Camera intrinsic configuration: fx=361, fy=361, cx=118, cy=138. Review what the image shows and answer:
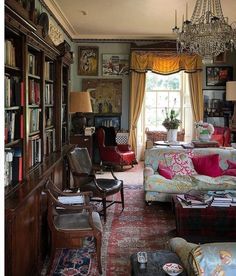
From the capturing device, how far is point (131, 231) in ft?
13.2

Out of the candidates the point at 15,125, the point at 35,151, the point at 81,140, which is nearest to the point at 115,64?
the point at 81,140

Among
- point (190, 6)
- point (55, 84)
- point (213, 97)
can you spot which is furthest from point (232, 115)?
point (55, 84)

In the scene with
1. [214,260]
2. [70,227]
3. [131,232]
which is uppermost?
[214,260]

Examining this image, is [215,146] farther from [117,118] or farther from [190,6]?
[117,118]

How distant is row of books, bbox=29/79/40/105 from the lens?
3.50 meters

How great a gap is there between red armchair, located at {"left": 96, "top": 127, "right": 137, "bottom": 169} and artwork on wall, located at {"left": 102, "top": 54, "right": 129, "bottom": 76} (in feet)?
4.91

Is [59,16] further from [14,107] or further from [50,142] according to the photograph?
[14,107]

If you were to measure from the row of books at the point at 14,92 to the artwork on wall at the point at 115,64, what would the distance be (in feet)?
18.4

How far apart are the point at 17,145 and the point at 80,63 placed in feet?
18.7

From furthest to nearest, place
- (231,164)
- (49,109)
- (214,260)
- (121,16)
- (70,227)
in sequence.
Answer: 1. (121,16)
2. (231,164)
3. (49,109)
4. (70,227)
5. (214,260)

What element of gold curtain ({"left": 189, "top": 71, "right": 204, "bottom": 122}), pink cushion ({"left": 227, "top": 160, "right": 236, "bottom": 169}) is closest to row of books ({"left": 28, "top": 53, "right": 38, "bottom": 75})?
pink cushion ({"left": 227, "top": 160, "right": 236, "bottom": 169})

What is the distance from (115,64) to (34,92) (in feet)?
16.2

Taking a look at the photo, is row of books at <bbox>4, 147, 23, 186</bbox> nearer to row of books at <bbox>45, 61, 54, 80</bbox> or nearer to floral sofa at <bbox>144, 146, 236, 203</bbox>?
row of books at <bbox>45, 61, 54, 80</bbox>

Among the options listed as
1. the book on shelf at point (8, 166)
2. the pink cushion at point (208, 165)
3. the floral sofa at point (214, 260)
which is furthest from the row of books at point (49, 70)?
the floral sofa at point (214, 260)
